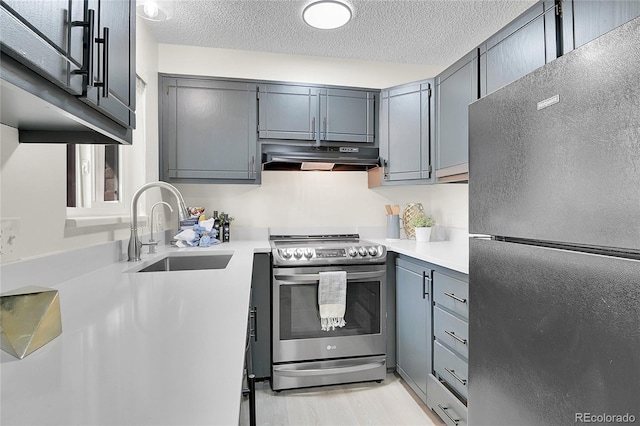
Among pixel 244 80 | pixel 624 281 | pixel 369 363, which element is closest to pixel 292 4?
pixel 244 80

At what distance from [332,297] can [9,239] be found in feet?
5.54

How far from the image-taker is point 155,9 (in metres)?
2.04

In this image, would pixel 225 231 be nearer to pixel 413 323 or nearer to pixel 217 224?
pixel 217 224

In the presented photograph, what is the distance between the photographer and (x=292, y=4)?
2139 millimetres

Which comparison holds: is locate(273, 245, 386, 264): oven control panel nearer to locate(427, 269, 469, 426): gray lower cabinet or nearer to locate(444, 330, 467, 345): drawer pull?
locate(427, 269, 469, 426): gray lower cabinet

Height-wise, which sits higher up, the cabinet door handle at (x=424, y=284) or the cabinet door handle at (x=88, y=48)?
the cabinet door handle at (x=88, y=48)

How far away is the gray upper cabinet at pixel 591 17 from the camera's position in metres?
1.11

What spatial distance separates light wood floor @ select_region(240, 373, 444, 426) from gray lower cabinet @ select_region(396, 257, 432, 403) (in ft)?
0.35

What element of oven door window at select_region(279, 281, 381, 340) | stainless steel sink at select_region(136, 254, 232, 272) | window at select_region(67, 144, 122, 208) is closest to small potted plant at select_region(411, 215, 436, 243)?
oven door window at select_region(279, 281, 381, 340)

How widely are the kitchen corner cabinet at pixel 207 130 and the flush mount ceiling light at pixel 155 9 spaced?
0.47 meters

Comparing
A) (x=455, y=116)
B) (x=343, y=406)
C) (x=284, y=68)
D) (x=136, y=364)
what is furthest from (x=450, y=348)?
(x=284, y=68)

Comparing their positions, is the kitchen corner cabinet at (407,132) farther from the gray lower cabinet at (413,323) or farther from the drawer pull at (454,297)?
the drawer pull at (454,297)

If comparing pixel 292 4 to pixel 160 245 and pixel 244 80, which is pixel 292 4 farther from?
pixel 160 245

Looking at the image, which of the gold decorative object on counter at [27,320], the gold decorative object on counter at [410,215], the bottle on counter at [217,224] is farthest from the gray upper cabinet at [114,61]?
the gold decorative object on counter at [410,215]
